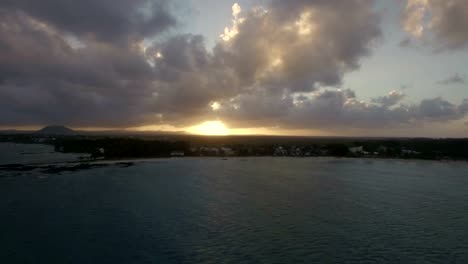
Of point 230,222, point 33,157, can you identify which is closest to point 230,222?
point 230,222

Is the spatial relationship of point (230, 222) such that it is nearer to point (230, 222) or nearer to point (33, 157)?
point (230, 222)

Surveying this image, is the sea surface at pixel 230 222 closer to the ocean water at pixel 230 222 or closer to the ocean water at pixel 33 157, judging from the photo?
the ocean water at pixel 230 222

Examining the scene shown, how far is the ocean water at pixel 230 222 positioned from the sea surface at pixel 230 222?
0.08 metres

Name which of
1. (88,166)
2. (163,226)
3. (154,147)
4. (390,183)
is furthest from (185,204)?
(154,147)

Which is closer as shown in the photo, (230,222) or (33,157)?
(230,222)

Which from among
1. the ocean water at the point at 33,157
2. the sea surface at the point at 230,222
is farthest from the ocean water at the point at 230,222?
the ocean water at the point at 33,157

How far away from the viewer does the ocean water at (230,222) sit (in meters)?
20.6

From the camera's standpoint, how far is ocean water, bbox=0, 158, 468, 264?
20.6 m

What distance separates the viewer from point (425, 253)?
2097 cm

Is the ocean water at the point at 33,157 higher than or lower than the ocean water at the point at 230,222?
higher

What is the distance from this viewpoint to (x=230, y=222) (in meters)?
27.0

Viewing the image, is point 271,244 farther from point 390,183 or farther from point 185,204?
point 390,183

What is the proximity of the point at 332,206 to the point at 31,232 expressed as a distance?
78.4 feet

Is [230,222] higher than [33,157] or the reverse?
the reverse
